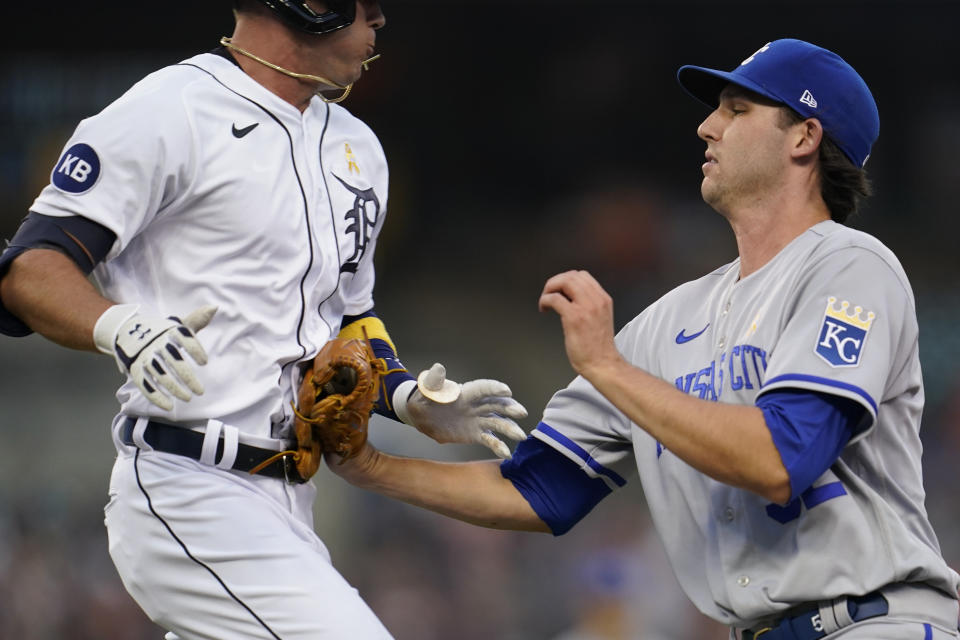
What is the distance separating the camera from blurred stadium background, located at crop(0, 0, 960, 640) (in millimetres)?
8742

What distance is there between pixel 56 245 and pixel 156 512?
1.82 ft

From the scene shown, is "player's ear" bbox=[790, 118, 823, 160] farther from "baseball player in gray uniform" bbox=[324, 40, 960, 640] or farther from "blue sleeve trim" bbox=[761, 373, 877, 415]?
"blue sleeve trim" bbox=[761, 373, 877, 415]

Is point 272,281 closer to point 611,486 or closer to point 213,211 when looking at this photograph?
point 213,211

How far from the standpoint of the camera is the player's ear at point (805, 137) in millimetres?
2967

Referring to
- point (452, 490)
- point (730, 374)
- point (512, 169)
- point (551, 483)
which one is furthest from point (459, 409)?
point (512, 169)

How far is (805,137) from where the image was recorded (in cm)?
298

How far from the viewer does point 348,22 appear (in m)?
2.81

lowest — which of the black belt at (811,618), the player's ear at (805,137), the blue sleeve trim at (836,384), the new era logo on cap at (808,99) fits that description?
the black belt at (811,618)

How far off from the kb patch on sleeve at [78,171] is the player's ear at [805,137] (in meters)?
1.62

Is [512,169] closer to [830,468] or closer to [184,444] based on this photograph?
[830,468]

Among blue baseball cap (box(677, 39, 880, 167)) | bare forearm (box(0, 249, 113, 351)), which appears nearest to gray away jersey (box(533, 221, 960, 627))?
blue baseball cap (box(677, 39, 880, 167))

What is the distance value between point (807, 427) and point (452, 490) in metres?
1.01

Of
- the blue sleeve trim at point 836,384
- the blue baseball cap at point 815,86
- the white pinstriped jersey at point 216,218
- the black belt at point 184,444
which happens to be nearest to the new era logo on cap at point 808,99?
the blue baseball cap at point 815,86

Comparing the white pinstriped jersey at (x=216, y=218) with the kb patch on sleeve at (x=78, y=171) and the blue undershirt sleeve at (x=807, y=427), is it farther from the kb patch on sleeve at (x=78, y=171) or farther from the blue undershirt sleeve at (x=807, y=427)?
the blue undershirt sleeve at (x=807, y=427)
